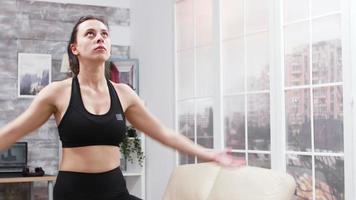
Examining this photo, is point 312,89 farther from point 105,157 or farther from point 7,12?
point 7,12

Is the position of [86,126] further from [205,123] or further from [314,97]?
[205,123]

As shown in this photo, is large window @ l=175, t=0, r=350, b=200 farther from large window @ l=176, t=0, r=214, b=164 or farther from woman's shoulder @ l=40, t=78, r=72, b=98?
woman's shoulder @ l=40, t=78, r=72, b=98

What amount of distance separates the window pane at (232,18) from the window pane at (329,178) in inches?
55.2

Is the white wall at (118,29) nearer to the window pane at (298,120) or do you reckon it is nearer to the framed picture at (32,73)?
the framed picture at (32,73)

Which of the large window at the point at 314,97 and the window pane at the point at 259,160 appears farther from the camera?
the window pane at the point at 259,160

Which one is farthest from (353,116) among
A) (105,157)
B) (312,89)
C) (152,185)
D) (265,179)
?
(152,185)

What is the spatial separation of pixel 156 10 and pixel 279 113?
97.7 inches

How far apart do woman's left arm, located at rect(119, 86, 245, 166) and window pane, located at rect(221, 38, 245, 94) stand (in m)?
2.14

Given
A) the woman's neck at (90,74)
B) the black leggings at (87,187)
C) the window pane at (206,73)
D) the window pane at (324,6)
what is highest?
the window pane at (324,6)

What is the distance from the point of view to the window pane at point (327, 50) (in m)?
3.40

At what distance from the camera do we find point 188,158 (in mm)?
5387

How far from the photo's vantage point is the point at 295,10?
3799 millimetres

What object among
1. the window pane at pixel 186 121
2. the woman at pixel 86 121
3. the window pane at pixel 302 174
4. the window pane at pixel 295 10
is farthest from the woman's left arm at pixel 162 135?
the window pane at pixel 186 121

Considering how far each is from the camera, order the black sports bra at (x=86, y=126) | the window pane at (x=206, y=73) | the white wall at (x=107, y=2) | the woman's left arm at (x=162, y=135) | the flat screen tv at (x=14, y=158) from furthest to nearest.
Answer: the white wall at (x=107, y=2) → the flat screen tv at (x=14, y=158) → the window pane at (x=206, y=73) → the woman's left arm at (x=162, y=135) → the black sports bra at (x=86, y=126)
